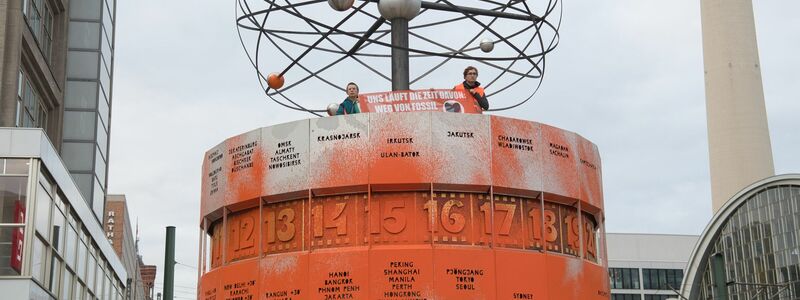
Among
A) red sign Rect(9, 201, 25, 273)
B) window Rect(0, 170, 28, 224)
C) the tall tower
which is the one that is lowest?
red sign Rect(9, 201, 25, 273)

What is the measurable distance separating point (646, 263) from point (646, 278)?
164cm

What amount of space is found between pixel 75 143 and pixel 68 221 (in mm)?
17881

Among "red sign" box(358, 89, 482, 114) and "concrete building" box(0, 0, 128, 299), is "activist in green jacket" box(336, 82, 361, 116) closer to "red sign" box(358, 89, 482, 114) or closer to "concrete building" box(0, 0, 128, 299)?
"red sign" box(358, 89, 482, 114)

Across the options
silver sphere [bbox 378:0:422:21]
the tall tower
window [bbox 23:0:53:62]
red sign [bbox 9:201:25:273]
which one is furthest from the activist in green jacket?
the tall tower

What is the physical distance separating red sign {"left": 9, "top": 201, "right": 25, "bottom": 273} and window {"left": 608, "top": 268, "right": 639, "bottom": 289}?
96668mm

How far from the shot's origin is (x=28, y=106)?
50.4 metres

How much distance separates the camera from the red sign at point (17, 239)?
32.6m

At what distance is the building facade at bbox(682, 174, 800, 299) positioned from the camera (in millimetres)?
74875

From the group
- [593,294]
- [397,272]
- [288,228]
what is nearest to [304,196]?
[288,228]

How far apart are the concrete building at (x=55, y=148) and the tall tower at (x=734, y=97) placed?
57953 millimetres

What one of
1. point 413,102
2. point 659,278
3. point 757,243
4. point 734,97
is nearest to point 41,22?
point 413,102

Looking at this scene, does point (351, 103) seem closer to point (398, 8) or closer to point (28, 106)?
point (398, 8)

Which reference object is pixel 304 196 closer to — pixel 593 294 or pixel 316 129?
pixel 316 129

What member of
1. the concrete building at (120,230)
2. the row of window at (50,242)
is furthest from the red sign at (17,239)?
the concrete building at (120,230)
